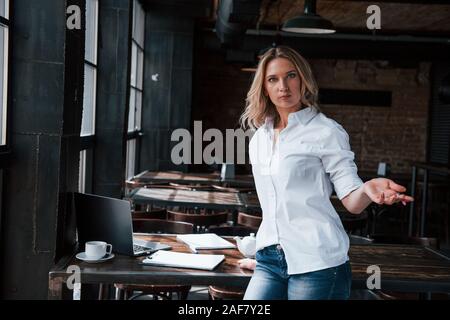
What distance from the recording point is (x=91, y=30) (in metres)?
4.66

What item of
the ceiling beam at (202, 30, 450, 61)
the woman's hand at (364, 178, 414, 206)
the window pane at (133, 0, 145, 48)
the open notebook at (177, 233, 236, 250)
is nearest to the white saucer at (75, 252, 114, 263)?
the open notebook at (177, 233, 236, 250)

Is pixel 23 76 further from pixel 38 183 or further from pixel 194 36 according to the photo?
pixel 194 36

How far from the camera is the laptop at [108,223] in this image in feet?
8.13

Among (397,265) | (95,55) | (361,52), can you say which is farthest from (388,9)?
(397,265)

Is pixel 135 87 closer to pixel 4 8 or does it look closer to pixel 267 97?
pixel 4 8

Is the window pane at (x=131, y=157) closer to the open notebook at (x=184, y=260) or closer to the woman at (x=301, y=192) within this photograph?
the open notebook at (x=184, y=260)

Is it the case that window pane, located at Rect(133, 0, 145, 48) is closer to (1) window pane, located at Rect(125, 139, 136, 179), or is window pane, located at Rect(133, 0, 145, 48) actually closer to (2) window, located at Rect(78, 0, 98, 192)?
(1) window pane, located at Rect(125, 139, 136, 179)

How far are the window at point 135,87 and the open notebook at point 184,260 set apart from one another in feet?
15.9

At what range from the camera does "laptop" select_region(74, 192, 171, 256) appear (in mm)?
2477

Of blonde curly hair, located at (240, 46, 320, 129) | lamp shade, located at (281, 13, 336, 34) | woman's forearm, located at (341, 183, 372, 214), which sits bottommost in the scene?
woman's forearm, located at (341, 183, 372, 214)

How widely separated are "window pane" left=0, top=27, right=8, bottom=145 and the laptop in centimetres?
42

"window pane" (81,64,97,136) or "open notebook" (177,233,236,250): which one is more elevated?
"window pane" (81,64,97,136)

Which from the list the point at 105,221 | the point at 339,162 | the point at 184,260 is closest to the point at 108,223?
the point at 105,221

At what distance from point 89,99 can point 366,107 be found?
22.1ft
